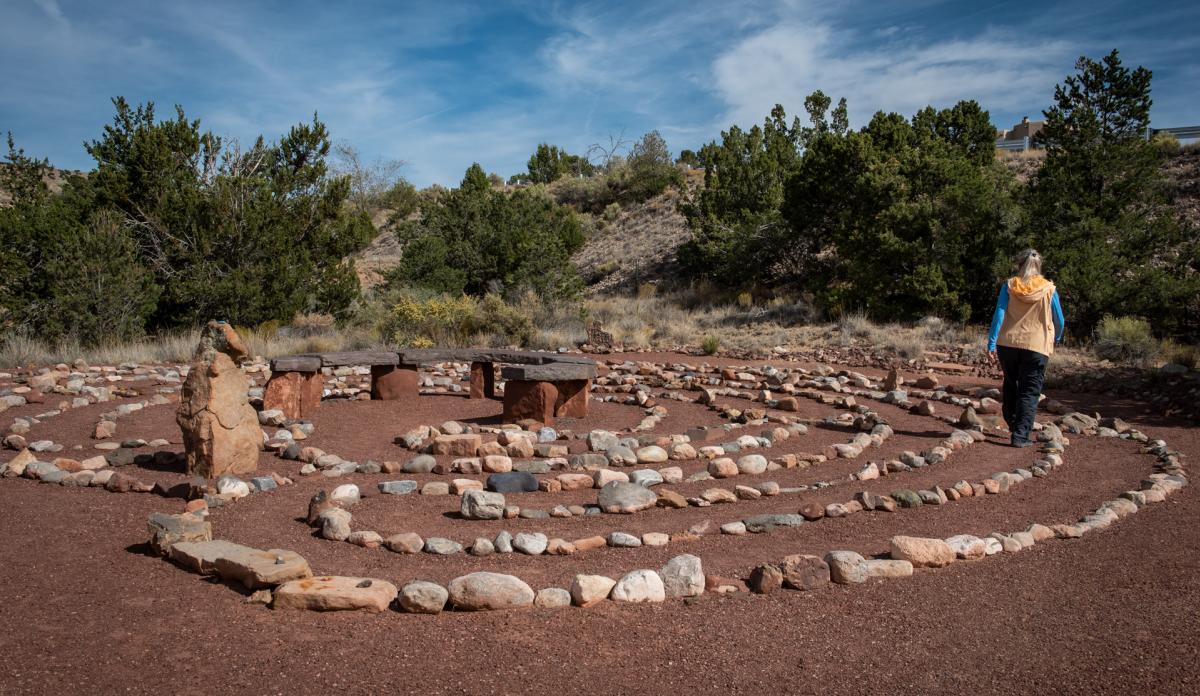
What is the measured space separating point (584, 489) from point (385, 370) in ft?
17.4

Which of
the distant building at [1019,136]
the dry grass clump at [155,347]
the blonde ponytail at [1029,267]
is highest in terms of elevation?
the distant building at [1019,136]

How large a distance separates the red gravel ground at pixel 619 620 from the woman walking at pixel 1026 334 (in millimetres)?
2227

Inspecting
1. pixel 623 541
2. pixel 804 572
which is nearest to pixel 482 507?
pixel 623 541

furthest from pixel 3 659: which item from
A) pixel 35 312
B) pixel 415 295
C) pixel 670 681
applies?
pixel 415 295

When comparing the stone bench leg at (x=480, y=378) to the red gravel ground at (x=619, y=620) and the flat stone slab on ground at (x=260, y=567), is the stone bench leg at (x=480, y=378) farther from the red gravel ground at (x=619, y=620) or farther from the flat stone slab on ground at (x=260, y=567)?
the flat stone slab on ground at (x=260, y=567)

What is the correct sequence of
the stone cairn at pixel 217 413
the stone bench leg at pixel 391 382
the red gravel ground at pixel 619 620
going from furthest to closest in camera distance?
1. the stone bench leg at pixel 391 382
2. the stone cairn at pixel 217 413
3. the red gravel ground at pixel 619 620

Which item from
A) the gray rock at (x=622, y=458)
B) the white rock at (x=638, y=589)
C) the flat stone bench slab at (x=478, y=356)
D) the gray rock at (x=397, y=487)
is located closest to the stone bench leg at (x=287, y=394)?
the flat stone bench slab at (x=478, y=356)

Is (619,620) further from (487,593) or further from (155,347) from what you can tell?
(155,347)

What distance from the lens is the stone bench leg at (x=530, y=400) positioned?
372 inches

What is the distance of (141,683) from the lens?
10.8 feet

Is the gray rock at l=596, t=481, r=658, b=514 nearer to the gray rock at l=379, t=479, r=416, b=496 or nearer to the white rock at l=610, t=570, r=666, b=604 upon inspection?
the gray rock at l=379, t=479, r=416, b=496

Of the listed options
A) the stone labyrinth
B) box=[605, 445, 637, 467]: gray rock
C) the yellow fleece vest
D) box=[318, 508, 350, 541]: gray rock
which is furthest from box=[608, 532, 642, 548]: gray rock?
the yellow fleece vest

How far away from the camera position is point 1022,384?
8242 mm

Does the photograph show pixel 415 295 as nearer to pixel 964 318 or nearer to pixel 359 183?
pixel 964 318
